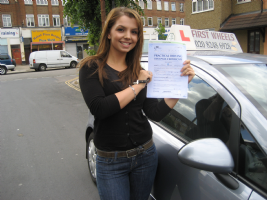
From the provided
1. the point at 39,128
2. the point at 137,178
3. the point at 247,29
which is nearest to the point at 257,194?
the point at 137,178

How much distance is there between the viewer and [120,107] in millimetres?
1521

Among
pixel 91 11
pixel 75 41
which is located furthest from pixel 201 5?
pixel 75 41

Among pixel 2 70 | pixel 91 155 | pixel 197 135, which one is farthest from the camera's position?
pixel 2 70

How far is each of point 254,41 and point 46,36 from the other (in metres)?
28.1

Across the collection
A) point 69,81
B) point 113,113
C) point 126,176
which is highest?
point 113,113

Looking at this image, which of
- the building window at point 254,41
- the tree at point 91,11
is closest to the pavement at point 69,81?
the tree at point 91,11

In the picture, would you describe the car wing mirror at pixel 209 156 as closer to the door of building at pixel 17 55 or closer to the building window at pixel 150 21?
the door of building at pixel 17 55

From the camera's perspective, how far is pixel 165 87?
1.62m

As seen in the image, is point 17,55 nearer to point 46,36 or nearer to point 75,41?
point 46,36

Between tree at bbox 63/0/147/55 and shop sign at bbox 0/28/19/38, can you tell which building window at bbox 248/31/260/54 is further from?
shop sign at bbox 0/28/19/38

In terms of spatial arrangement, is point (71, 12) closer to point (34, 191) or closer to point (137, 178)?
point (34, 191)

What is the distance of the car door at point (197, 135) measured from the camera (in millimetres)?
1451

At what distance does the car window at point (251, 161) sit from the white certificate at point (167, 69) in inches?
17.7

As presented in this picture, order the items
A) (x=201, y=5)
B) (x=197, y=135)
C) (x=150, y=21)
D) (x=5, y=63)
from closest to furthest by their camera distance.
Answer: (x=197, y=135) < (x=201, y=5) < (x=5, y=63) < (x=150, y=21)
